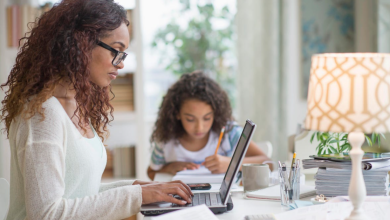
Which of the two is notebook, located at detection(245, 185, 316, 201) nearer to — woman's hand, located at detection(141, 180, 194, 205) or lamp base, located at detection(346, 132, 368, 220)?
woman's hand, located at detection(141, 180, 194, 205)

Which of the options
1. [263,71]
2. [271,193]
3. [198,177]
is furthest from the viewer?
[263,71]

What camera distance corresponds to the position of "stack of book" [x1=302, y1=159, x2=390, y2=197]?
1.36 m

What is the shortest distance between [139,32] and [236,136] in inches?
55.3

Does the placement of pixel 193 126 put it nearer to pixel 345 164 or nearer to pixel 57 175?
pixel 345 164

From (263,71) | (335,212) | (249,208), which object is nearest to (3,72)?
(263,71)

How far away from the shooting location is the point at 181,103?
7.66 feet

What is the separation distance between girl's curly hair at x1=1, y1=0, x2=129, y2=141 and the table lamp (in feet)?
2.32

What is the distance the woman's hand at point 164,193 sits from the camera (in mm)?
1236

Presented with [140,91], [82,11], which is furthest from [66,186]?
[140,91]

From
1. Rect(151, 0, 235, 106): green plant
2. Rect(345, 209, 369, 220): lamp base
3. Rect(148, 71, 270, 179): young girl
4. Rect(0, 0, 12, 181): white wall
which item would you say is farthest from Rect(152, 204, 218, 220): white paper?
Rect(151, 0, 235, 106): green plant

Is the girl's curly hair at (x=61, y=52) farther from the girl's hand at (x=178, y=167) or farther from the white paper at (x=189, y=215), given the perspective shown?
the girl's hand at (x=178, y=167)

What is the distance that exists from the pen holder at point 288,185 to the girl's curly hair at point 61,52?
0.66 meters

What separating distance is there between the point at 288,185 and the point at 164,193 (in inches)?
16.3

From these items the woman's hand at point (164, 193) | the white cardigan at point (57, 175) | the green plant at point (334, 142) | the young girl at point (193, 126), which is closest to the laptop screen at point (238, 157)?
the woman's hand at point (164, 193)
